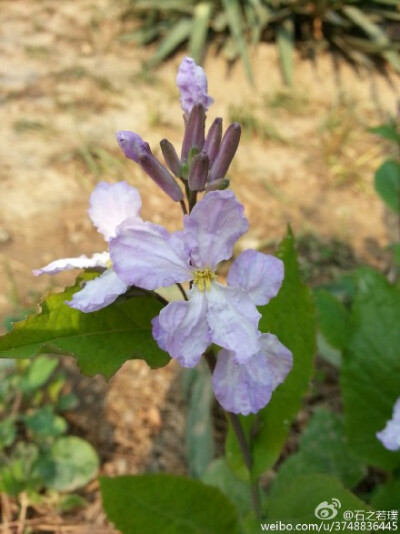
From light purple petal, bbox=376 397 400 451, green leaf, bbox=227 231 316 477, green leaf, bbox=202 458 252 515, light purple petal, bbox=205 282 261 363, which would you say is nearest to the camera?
light purple petal, bbox=205 282 261 363

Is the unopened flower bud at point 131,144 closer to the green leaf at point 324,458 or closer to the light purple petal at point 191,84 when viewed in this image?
the light purple petal at point 191,84

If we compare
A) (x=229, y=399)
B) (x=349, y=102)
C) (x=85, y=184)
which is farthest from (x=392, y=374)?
(x=349, y=102)

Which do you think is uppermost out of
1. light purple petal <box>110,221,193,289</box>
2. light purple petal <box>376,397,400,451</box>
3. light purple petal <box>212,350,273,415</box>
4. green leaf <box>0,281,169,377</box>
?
light purple petal <box>110,221,193,289</box>

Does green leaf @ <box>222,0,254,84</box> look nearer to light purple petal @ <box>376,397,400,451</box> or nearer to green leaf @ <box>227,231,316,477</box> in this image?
green leaf @ <box>227,231,316,477</box>

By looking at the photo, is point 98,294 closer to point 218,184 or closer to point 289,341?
point 218,184

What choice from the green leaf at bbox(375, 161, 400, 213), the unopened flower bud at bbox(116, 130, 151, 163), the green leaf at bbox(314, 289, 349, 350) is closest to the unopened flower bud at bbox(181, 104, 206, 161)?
the unopened flower bud at bbox(116, 130, 151, 163)

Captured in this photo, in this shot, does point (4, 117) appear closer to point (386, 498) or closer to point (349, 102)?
point (349, 102)
